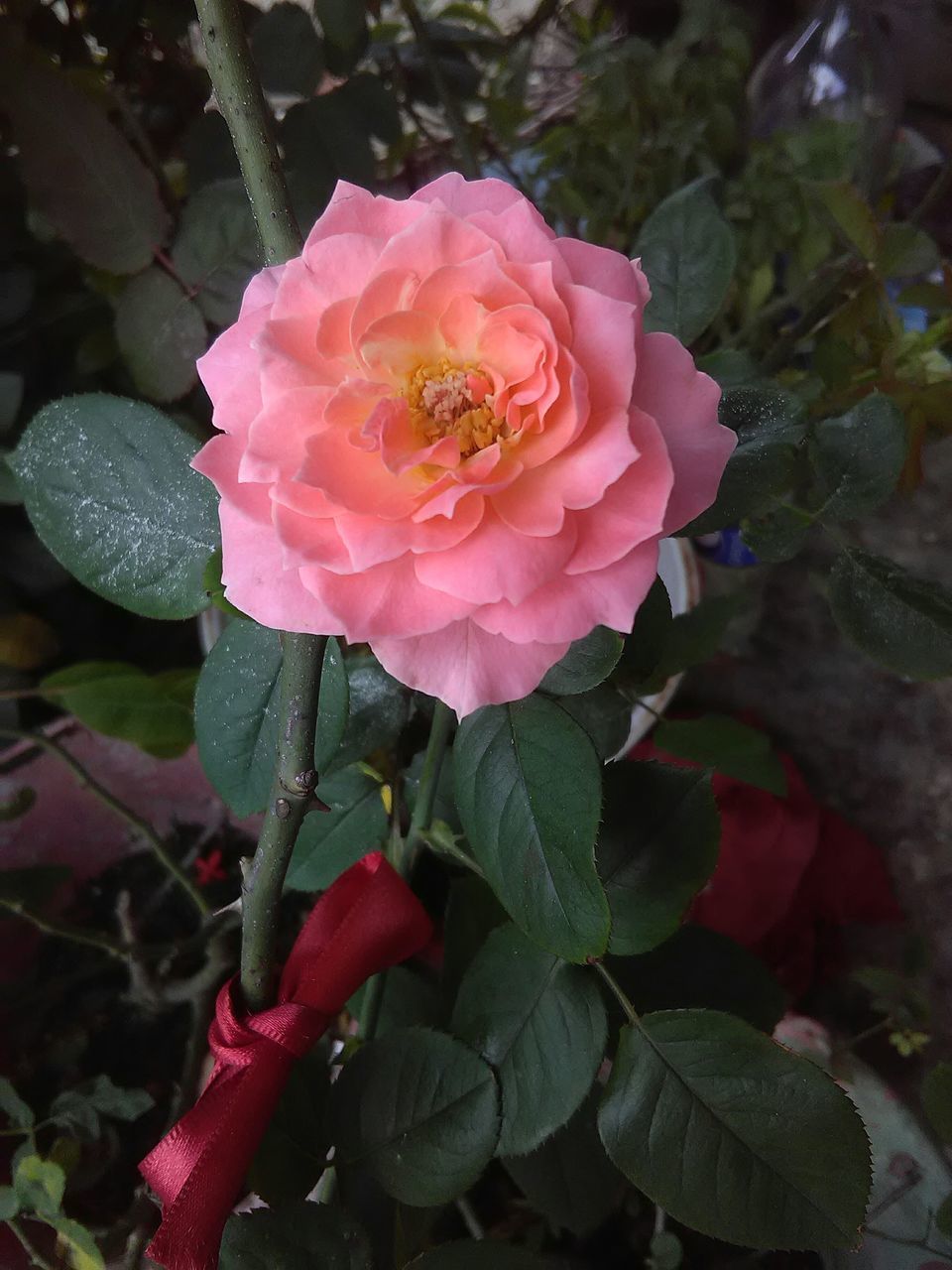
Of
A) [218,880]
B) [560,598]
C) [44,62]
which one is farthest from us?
[218,880]

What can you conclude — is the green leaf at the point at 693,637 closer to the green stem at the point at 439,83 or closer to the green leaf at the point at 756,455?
the green leaf at the point at 756,455

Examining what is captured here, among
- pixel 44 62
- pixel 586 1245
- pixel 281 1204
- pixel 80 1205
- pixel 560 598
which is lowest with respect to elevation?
pixel 586 1245

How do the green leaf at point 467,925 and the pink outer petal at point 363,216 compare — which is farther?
the green leaf at point 467,925

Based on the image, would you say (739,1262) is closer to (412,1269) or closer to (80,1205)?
(412,1269)

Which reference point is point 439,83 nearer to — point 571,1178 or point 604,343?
point 604,343

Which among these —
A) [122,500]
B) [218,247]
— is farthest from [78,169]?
[122,500]

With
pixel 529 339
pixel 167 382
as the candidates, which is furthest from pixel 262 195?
pixel 167 382

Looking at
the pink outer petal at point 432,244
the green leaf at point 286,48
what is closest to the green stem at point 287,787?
the pink outer petal at point 432,244

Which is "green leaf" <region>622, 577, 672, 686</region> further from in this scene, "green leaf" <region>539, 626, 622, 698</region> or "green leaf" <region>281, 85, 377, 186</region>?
"green leaf" <region>281, 85, 377, 186</region>
